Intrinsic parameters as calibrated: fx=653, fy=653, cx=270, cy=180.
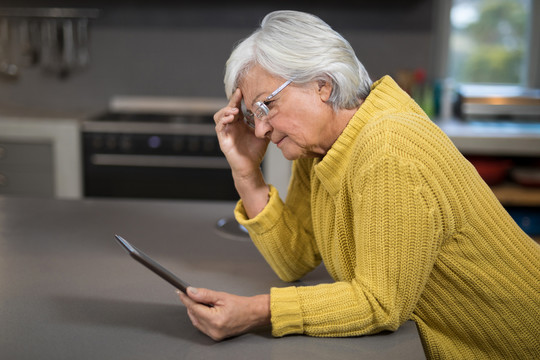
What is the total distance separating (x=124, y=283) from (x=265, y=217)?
0.34 metres

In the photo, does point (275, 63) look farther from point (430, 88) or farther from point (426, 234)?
point (430, 88)

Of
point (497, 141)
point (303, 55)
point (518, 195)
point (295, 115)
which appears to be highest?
point (303, 55)

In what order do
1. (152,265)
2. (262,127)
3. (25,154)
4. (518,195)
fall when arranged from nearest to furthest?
1. (152,265)
2. (262,127)
3. (518,195)
4. (25,154)

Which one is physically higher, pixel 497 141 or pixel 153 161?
pixel 497 141

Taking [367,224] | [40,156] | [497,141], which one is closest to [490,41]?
[497,141]

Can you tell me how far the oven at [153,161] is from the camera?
340 cm

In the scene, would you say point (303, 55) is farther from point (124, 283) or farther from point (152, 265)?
point (124, 283)

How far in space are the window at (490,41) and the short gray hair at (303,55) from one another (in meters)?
2.80

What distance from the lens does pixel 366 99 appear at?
4.33 feet

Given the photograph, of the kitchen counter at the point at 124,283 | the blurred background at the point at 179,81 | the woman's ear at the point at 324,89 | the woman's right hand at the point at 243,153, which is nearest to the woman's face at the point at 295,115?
the woman's ear at the point at 324,89

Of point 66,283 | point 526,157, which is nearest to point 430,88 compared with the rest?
point 526,157

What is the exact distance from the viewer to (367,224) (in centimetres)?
114

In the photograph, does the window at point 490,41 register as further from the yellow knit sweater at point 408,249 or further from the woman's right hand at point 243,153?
the yellow knit sweater at point 408,249

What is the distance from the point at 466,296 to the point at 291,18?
0.64 meters
